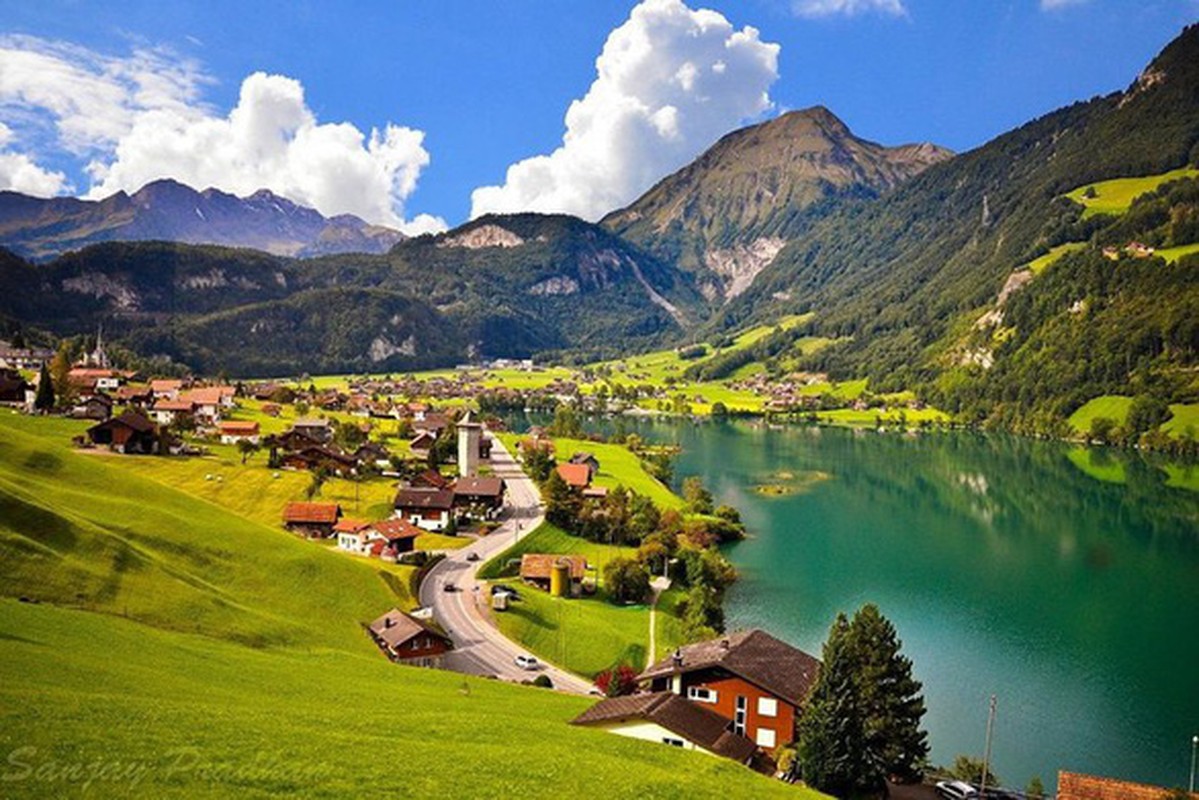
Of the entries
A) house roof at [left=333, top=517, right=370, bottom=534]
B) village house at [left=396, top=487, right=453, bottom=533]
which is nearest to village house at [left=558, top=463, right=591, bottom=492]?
village house at [left=396, top=487, right=453, bottom=533]

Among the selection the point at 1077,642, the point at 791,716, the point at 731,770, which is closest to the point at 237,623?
the point at 731,770

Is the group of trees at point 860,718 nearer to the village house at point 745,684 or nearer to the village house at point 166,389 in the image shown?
the village house at point 745,684

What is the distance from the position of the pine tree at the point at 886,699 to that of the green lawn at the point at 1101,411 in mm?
144145

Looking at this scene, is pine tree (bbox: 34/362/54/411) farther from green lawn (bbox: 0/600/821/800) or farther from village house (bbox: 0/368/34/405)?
green lawn (bbox: 0/600/821/800)

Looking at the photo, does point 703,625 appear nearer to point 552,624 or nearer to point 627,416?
point 552,624

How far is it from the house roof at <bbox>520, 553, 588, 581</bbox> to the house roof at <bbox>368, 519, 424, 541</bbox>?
8.13m

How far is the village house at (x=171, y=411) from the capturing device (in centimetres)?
8462

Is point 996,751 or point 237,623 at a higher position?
point 237,623

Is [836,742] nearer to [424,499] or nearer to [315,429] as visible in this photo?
[424,499]

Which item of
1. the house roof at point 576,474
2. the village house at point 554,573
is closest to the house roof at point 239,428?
the house roof at point 576,474

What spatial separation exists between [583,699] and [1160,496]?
9796 centimetres

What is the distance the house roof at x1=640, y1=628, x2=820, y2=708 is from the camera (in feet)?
105

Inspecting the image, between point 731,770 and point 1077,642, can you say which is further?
point 1077,642

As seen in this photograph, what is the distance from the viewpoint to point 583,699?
105ft
